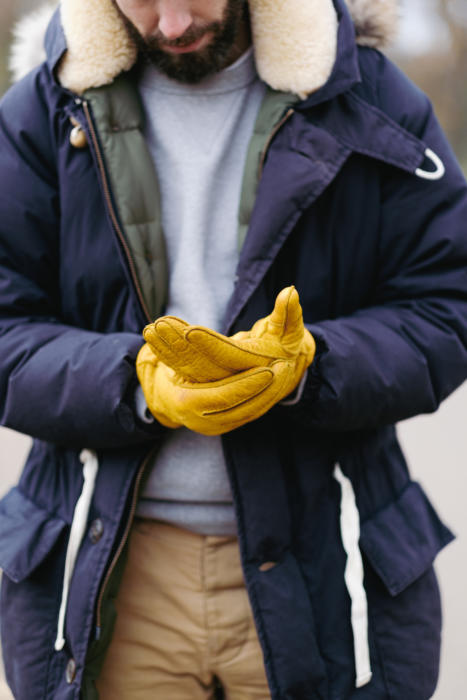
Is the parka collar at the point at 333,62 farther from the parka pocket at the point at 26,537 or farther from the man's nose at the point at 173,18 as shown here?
the parka pocket at the point at 26,537

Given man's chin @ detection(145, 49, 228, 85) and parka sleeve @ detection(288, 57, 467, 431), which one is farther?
man's chin @ detection(145, 49, 228, 85)

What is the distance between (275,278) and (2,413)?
0.59 meters

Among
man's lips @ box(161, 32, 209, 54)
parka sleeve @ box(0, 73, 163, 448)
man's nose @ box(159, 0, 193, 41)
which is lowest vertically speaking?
parka sleeve @ box(0, 73, 163, 448)

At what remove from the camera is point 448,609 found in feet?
10.3

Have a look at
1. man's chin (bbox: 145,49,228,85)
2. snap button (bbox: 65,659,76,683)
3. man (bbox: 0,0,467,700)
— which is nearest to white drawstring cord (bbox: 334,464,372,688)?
man (bbox: 0,0,467,700)

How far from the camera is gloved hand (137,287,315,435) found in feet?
4.20

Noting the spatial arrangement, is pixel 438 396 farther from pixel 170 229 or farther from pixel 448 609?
pixel 448 609

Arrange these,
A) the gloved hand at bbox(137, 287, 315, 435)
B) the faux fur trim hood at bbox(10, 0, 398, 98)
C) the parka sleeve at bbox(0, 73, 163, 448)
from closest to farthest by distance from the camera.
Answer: the gloved hand at bbox(137, 287, 315, 435) → the parka sleeve at bbox(0, 73, 163, 448) → the faux fur trim hood at bbox(10, 0, 398, 98)

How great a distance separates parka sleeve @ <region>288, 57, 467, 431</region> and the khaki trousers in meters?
0.37

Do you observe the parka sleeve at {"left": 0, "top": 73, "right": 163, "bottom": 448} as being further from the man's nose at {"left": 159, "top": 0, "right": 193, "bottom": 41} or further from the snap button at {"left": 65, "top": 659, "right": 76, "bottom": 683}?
the snap button at {"left": 65, "top": 659, "right": 76, "bottom": 683}

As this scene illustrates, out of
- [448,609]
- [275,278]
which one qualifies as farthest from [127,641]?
[448,609]

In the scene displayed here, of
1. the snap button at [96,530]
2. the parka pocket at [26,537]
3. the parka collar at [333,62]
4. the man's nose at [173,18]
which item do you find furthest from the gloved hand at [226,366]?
the man's nose at [173,18]

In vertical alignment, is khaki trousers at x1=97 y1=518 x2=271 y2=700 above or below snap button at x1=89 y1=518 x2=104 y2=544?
below

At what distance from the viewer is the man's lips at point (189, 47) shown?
1.61 meters
